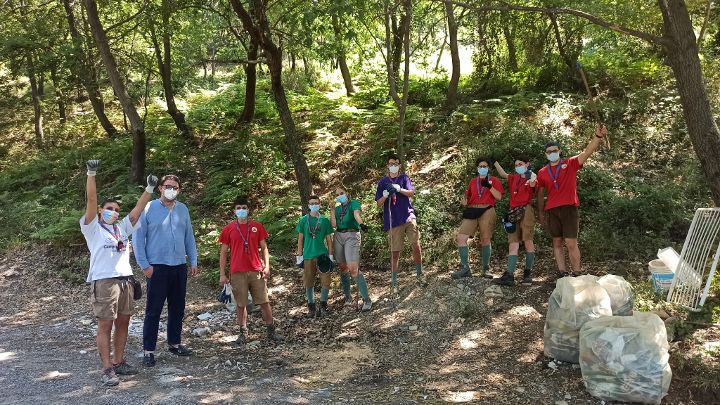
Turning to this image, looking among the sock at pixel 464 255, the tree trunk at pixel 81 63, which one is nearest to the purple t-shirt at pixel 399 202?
the sock at pixel 464 255

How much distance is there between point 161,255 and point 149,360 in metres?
1.14

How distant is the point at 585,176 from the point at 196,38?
947 cm

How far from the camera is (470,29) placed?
46.3 feet

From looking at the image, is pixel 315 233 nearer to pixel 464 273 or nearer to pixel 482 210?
pixel 464 273

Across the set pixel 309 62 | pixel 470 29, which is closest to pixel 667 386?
pixel 470 29

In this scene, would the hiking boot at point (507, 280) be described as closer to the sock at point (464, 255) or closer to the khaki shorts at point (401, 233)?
the sock at point (464, 255)

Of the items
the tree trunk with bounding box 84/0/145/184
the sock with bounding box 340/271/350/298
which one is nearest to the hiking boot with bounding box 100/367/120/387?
the sock with bounding box 340/271/350/298

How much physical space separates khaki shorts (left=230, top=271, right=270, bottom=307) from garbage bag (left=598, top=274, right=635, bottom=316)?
12.6 ft

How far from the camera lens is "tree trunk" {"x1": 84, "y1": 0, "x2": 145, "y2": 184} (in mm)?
11625

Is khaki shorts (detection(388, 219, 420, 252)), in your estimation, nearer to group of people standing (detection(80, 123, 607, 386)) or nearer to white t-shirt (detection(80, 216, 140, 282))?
group of people standing (detection(80, 123, 607, 386))

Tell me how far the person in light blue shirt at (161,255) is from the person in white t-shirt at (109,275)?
28 cm

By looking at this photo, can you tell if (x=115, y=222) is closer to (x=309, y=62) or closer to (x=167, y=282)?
(x=167, y=282)

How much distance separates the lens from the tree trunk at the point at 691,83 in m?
5.50

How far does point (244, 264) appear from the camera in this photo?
21.2ft
